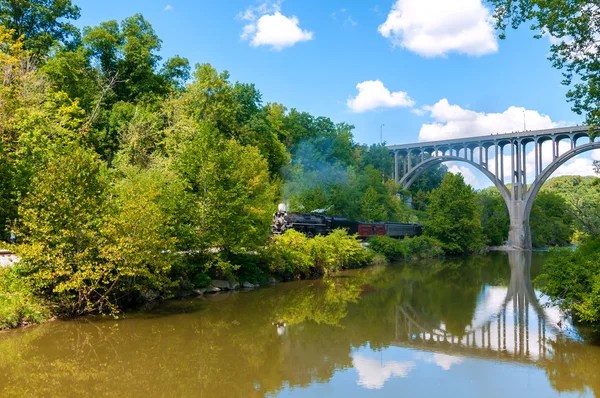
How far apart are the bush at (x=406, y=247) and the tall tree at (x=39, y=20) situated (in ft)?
92.7

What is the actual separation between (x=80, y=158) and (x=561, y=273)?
47.8 feet

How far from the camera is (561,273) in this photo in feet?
44.0

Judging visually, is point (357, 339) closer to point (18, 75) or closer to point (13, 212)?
point (13, 212)

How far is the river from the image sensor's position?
9.68 metres

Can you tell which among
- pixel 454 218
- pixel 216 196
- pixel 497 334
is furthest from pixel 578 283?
pixel 454 218

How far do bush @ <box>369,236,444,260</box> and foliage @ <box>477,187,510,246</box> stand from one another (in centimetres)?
1436

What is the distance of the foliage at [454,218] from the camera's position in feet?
150

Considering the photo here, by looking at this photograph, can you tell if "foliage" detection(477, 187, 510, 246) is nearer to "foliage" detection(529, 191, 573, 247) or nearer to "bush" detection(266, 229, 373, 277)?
"foliage" detection(529, 191, 573, 247)

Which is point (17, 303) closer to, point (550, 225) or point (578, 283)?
point (578, 283)

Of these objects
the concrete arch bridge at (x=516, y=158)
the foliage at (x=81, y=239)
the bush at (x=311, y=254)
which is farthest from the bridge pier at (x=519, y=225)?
the foliage at (x=81, y=239)

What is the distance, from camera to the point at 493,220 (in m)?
59.7

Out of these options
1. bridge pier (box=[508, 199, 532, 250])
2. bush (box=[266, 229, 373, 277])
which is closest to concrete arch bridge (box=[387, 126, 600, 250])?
bridge pier (box=[508, 199, 532, 250])

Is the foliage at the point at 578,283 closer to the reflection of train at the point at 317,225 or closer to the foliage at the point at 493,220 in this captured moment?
the reflection of train at the point at 317,225

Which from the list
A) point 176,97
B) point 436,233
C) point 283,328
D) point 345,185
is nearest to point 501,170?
point 436,233
